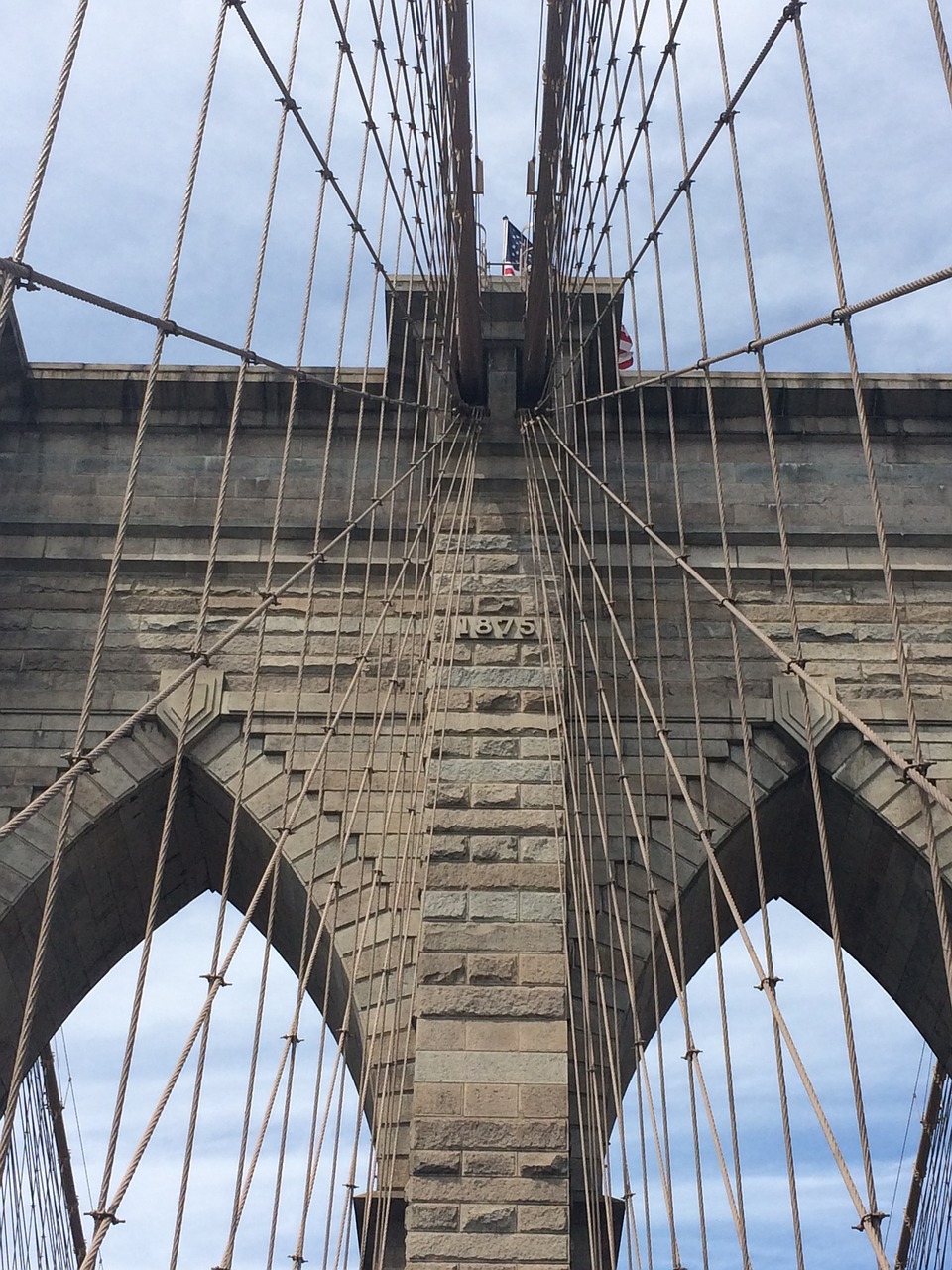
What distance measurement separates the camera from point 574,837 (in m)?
7.98

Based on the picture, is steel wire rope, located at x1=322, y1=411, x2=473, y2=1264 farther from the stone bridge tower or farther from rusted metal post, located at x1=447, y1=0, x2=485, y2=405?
rusted metal post, located at x1=447, y1=0, x2=485, y2=405

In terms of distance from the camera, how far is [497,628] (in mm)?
8281

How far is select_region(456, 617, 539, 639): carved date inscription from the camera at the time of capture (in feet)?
27.0

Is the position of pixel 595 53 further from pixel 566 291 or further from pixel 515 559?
pixel 515 559

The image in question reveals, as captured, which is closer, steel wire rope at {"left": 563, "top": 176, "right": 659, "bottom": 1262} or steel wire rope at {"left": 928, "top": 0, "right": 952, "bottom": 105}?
steel wire rope at {"left": 928, "top": 0, "right": 952, "bottom": 105}

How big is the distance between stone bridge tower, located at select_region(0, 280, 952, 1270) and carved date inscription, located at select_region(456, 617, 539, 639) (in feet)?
0.06

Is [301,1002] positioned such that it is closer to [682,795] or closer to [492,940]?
[492,940]

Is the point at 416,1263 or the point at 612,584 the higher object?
the point at 612,584

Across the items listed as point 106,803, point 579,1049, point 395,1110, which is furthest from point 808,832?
point 106,803

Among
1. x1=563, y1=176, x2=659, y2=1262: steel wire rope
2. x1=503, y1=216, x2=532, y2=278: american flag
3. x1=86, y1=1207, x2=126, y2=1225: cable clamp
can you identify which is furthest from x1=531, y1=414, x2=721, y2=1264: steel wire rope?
x1=503, y1=216, x2=532, y2=278: american flag

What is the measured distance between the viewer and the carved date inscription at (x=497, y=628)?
823 centimetres

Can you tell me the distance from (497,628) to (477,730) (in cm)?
64

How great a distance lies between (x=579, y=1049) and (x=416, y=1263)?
134cm

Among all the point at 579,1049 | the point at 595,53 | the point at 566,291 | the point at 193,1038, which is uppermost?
the point at 595,53
